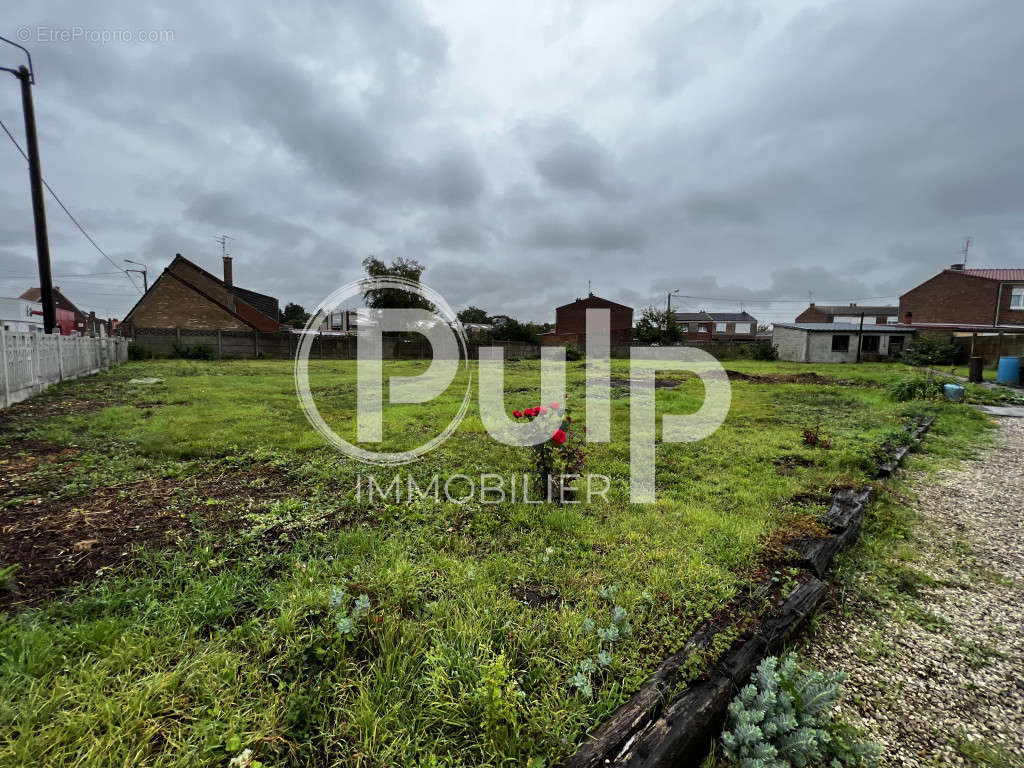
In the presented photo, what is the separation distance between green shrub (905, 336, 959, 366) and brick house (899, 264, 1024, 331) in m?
5.86

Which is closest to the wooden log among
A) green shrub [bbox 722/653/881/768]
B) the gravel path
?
green shrub [bbox 722/653/881/768]

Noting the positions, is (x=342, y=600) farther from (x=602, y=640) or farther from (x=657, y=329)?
(x=657, y=329)

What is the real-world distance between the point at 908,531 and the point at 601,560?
2563mm

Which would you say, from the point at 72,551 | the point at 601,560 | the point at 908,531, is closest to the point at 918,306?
the point at 908,531

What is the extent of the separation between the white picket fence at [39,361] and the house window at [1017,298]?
45.7 metres

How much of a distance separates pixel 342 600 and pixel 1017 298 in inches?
1671

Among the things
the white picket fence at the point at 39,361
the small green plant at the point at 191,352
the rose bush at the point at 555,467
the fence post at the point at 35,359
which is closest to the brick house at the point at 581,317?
the small green plant at the point at 191,352

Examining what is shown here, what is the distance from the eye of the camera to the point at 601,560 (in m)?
2.38

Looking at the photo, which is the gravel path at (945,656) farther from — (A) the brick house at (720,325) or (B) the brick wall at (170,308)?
(A) the brick house at (720,325)

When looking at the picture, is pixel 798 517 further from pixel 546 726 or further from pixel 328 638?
pixel 328 638

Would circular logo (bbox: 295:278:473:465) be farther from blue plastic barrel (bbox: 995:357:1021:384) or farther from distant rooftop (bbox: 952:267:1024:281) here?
distant rooftop (bbox: 952:267:1024:281)

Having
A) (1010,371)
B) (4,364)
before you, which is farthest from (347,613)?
(1010,371)

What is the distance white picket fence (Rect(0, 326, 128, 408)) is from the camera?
636 cm

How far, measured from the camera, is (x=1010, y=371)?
12.1 meters
